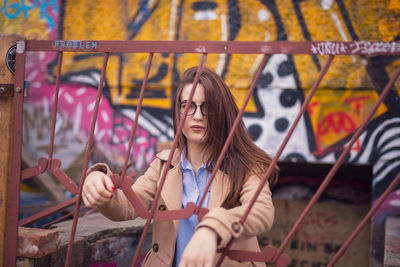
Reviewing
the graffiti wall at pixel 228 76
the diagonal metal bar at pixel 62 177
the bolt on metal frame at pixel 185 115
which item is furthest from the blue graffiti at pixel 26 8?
the diagonal metal bar at pixel 62 177

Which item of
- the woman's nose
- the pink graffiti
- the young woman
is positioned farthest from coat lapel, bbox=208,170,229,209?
the pink graffiti

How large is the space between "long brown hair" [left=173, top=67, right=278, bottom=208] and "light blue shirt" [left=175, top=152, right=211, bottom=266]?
0.22 ft

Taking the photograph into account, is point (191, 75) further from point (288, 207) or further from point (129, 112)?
point (288, 207)

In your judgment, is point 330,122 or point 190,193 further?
point 330,122

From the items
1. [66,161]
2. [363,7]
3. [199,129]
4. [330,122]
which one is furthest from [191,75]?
[66,161]

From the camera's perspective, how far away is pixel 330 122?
3.84m

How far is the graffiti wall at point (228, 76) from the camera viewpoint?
12.4ft

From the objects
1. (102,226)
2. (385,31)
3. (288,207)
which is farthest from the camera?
(288,207)

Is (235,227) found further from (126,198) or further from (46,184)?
(46,184)

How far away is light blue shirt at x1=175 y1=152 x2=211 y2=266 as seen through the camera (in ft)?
6.19

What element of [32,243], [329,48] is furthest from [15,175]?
[329,48]

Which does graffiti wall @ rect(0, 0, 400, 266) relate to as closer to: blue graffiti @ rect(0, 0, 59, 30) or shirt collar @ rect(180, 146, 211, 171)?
blue graffiti @ rect(0, 0, 59, 30)

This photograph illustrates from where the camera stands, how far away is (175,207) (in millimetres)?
1873

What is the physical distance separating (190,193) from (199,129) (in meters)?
0.29
